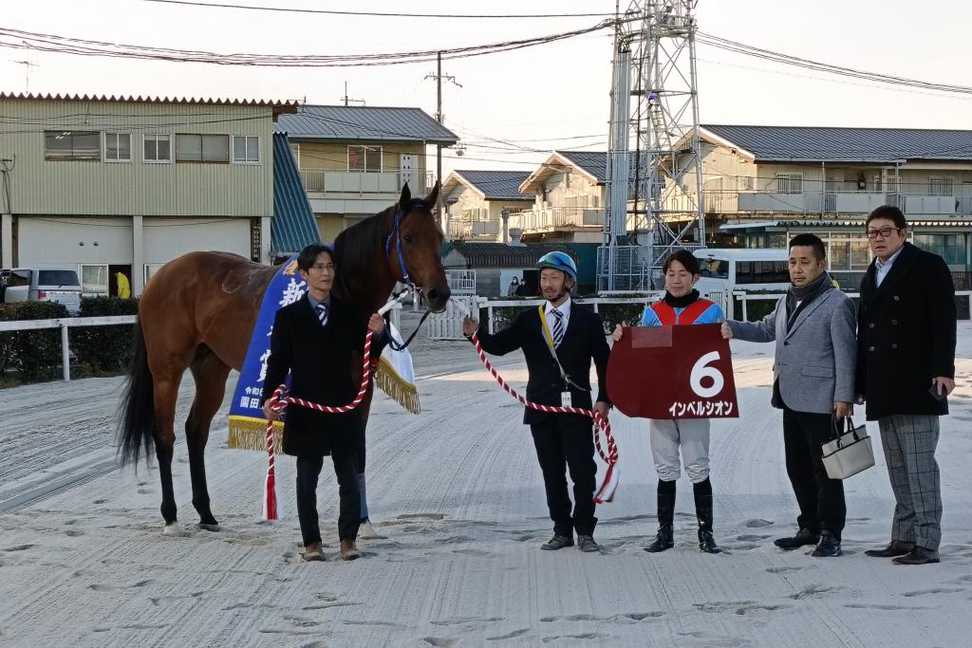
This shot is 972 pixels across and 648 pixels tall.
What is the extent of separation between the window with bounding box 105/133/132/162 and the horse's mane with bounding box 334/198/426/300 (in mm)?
32503

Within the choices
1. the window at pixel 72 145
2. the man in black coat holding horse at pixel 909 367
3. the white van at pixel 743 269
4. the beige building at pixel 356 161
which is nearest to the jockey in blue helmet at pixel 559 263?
the man in black coat holding horse at pixel 909 367

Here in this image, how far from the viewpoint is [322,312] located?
676 cm

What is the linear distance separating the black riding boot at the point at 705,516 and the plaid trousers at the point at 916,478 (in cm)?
97

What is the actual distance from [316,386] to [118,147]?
33.1 meters

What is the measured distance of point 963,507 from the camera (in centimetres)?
782

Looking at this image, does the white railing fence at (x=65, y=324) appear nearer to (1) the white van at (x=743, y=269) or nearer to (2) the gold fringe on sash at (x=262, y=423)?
(2) the gold fringe on sash at (x=262, y=423)

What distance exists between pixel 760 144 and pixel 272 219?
2805 centimetres

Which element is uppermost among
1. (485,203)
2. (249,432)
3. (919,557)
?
(485,203)

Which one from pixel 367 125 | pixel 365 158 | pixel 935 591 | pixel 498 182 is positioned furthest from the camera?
pixel 498 182

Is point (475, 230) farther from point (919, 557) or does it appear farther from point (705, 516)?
point (919, 557)

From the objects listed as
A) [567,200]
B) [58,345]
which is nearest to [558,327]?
[58,345]

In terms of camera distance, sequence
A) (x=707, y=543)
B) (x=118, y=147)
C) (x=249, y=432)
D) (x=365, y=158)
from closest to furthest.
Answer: (x=707, y=543) < (x=249, y=432) < (x=118, y=147) < (x=365, y=158)

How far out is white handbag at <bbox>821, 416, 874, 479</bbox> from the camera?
629cm

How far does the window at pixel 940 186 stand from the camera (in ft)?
198
